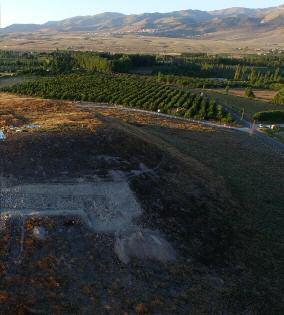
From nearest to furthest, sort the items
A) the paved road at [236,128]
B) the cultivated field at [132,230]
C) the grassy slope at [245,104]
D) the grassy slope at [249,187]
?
the cultivated field at [132,230] < the grassy slope at [249,187] < the paved road at [236,128] < the grassy slope at [245,104]

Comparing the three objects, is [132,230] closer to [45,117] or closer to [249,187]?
[249,187]

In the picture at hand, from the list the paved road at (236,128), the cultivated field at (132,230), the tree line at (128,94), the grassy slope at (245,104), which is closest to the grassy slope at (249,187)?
the cultivated field at (132,230)

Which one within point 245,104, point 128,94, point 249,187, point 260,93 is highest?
point 249,187

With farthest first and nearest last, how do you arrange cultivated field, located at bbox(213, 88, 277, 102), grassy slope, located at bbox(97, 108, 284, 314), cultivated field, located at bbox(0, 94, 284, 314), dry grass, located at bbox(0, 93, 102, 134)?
cultivated field, located at bbox(213, 88, 277, 102)
dry grass, located at bbox(0, 93, 102, 134)
grassy slope, located at bbox(97, 108, 284, 314)
cultivated field, located at bbox(0, 94, 284, 314)

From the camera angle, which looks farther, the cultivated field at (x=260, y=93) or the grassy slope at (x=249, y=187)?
the cultivated field at (x=260, y=93)

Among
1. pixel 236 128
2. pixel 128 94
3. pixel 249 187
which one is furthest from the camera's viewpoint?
pixel 128 94

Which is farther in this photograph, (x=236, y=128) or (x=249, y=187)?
(x=236, y=128)

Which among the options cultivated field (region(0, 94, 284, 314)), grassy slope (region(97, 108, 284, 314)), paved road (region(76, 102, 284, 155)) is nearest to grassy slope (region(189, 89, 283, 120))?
paved road (region(76, 102, 284, 155))

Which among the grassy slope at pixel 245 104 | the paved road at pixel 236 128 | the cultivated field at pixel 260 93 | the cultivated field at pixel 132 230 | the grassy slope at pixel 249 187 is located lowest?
the cultivated field at pixel 260 93

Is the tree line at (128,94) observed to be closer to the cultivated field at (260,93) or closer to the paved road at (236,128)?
the paved road at (236,128)

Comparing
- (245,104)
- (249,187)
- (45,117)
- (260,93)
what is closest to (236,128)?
(245,104)

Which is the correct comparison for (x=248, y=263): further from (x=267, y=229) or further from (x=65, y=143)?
(x=65, y=143)

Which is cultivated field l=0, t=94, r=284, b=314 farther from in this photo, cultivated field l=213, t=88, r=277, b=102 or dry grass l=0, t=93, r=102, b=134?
cultivated field l=213, t=88, r=277, b=102
